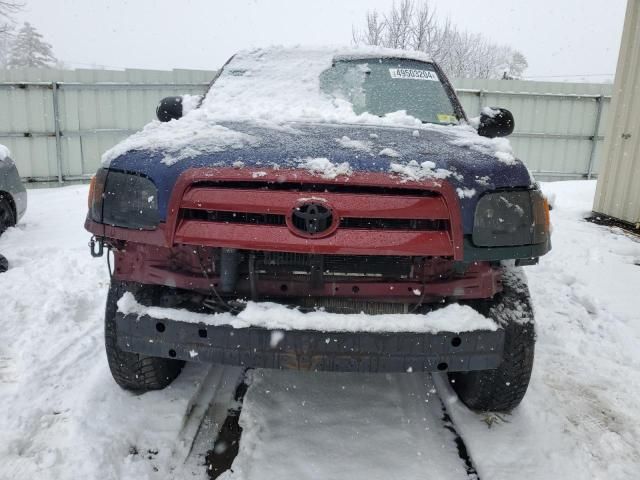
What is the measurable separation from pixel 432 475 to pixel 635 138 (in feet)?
20.6

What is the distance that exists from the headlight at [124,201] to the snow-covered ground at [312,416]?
96cm

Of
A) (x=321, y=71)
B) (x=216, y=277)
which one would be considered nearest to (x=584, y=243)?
(x=321, y=71)

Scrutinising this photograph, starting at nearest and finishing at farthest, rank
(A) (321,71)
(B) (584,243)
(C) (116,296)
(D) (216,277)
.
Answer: (D) (216,277), (C) (116,296), (A) (321,71), (B) (584,243)

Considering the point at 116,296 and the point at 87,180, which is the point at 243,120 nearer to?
the point at 116,296

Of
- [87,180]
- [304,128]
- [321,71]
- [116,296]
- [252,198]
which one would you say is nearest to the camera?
→ [252,198]

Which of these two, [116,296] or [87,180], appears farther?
[87,180]

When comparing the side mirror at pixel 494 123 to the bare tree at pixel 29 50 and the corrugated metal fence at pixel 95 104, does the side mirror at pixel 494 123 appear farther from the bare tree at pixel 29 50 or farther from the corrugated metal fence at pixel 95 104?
the bare tree at pixel 29 50

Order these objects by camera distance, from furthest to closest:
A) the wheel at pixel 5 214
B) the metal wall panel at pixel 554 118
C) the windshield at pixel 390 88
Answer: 1. the metal wall panel at pixel 554 118
2. the wheel at pixel 5 214
3. the windshield at pixel 390 88

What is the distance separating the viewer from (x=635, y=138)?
6.71m

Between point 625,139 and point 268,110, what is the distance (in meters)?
5.86

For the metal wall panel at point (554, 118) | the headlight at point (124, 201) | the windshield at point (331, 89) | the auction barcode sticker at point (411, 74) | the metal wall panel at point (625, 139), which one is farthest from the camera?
the metal wall panel at point (554, 118)

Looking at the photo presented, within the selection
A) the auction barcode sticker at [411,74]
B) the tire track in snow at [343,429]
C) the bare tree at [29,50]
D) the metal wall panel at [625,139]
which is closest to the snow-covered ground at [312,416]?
the tire track in snow at [343,429]

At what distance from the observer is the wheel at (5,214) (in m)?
5.64

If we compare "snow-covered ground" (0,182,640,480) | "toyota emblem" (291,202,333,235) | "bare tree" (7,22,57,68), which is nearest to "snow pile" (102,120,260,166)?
"toyota emblem" (291,202,333,235)
